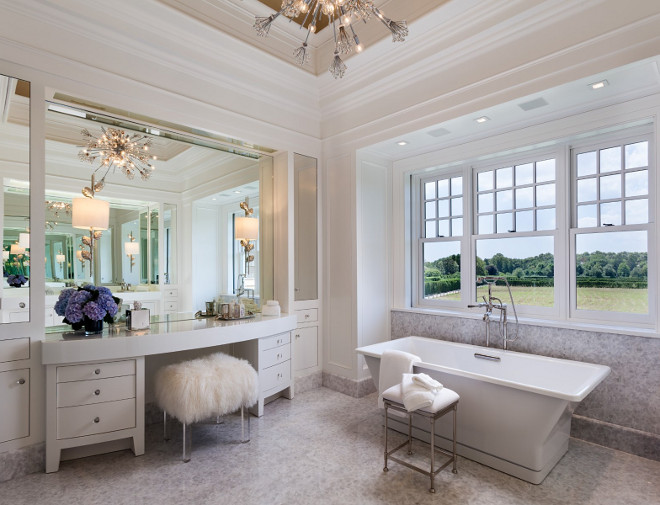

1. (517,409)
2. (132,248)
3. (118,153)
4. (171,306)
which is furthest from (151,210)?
(517,409)

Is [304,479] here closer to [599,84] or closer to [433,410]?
[433,410]

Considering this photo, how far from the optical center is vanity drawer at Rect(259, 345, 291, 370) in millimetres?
3312

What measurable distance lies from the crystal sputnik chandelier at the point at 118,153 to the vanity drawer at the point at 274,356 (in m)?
1.81

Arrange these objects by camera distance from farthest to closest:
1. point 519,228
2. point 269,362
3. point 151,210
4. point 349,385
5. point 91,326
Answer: point 349,385 → point 519,228 → point 269,362 → point 151,210 → point 91,326

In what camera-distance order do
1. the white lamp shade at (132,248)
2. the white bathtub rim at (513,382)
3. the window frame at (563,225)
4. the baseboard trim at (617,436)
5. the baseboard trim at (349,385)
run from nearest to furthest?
the white bathtub rim at (513,382), the baseboard trim at (617,436), the window frame at (563,225), the white lamp shade at (132,248), the baseboard trim at (349,385)

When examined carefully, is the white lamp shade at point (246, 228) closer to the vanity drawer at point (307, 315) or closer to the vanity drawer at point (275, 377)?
the vanity drawer at point (307, 315)

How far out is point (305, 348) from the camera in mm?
3975

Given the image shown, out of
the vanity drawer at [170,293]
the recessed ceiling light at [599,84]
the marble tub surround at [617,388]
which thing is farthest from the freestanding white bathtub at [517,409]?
the recessed ceiling light at [599,84]

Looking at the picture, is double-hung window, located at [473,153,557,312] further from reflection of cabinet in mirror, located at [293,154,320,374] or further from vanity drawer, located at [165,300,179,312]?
vanity drawer, located at [165,300,179,312]

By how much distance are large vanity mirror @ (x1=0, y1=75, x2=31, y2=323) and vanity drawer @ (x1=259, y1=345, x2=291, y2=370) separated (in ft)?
5.59

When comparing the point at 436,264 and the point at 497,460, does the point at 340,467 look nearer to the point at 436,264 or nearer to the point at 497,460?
the point at 497,460

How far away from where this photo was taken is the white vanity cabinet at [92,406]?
2381 millimetres

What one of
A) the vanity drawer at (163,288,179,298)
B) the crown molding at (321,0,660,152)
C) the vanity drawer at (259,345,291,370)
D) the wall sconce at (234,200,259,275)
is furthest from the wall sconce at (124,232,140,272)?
the crown molding at (321,0,660,152)

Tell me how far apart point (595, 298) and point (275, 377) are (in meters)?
2.75
